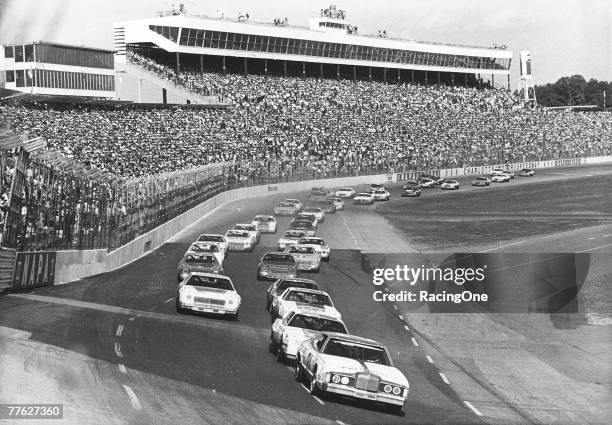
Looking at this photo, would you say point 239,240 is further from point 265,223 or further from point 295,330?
point 295,330

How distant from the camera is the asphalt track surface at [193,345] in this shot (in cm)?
1680

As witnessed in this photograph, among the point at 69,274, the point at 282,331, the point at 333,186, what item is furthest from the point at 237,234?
the point at 282,331

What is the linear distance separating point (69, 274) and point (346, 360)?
1305cm

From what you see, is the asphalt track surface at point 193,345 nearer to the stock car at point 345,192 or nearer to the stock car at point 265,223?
the stock car at point 265,223

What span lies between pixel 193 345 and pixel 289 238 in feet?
52.3

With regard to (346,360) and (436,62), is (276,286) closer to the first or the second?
(346,360)

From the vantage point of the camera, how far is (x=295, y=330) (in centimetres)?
2041

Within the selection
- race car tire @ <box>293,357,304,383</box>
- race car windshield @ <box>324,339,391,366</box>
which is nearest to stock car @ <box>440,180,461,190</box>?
race car tire @ <box>293,357,304,383</box>

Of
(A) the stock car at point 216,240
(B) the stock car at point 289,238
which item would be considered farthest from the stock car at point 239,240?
(B) the stock car at point 289,238

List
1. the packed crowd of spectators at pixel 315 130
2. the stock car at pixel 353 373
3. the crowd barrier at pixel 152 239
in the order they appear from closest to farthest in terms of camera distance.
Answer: the stock car at pixel 353 373, the crowd barrier at pixel 152 239, the packed crowd of spectators at pixel 315 130

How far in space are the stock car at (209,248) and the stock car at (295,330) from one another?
35.0ft

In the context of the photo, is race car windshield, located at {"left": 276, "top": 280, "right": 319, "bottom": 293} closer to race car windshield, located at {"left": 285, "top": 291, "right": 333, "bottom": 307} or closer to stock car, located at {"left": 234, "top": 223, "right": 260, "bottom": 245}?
race car windshield, located at {"left": 285, "top": 291, "right": 333, "bottom": 307}

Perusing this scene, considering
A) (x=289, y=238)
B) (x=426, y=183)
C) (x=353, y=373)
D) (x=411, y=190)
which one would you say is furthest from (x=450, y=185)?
(x=353, y=373)

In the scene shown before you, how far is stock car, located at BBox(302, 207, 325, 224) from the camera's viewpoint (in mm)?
40625
